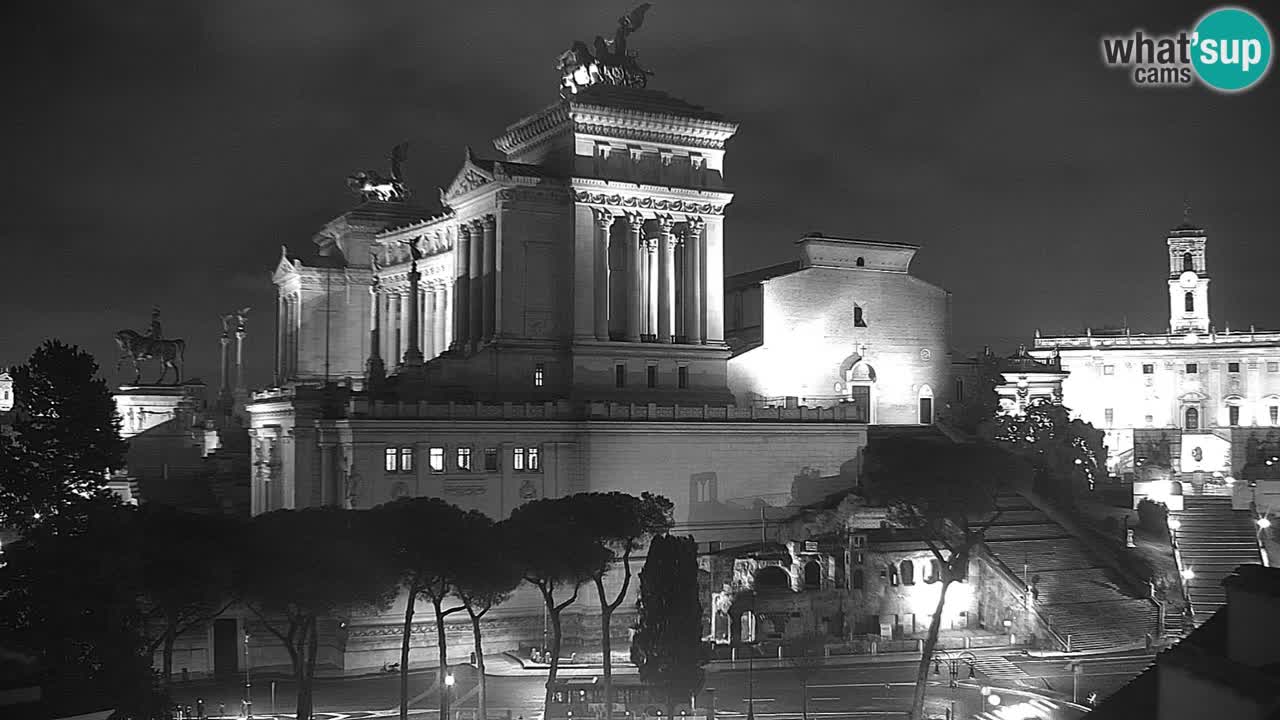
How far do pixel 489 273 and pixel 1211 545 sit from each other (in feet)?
159

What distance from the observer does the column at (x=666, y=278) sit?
82938 mm

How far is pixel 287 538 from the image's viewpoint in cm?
5284

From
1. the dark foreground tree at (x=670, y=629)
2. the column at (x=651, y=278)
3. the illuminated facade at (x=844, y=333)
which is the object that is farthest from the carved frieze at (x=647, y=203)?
the dark foreground tree at (x=670, y=629)

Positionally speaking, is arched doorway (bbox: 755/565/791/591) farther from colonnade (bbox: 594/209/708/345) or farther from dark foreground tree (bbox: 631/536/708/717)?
colonnade (bbox: 594/209/708/345)

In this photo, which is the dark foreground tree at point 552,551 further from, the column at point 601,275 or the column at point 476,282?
the column at point 476,282

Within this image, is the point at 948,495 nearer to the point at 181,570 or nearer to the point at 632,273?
the point at 632,273

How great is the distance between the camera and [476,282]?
271 feet

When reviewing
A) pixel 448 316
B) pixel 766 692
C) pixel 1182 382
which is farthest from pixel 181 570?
pixel 1182 382

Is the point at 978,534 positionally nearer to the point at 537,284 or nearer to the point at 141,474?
the point at 537,284

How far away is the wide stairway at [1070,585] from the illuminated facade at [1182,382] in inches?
2225

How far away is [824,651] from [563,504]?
16027 millimetres

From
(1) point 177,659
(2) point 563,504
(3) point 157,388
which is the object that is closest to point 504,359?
(2) point 563,504

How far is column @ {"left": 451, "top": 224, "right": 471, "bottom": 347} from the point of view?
8369 cm

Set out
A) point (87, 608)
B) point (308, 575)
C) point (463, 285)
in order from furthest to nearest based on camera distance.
Answer: point (463, 285) < point (308, 575) < point (87, 608)
